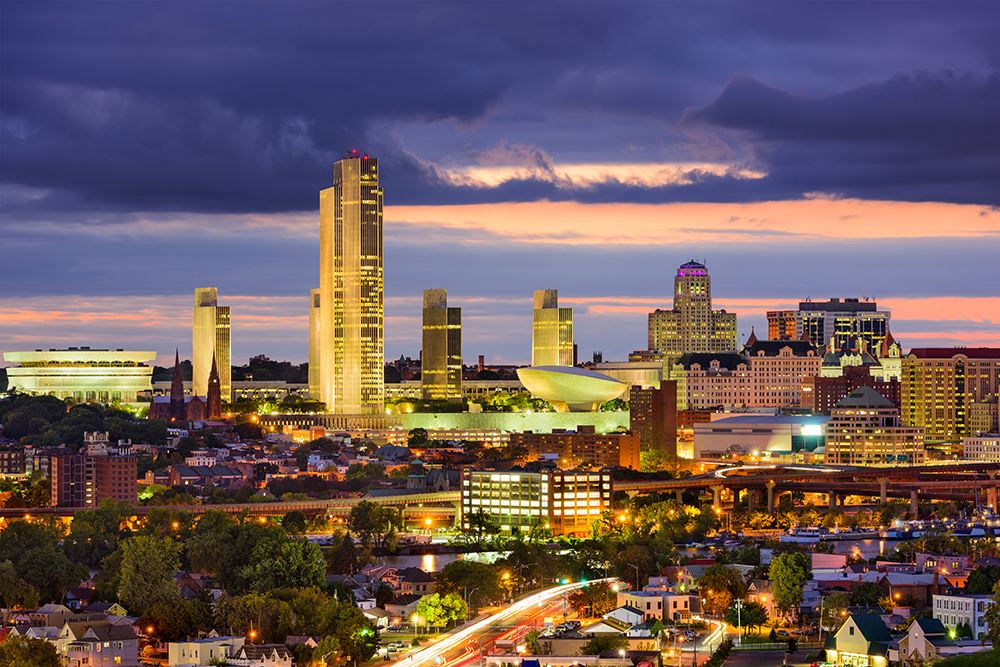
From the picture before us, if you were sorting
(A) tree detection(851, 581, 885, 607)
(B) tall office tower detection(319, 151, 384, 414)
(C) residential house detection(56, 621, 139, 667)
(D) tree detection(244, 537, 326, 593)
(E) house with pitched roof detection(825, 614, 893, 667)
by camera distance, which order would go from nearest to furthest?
1. (E) house with pitched roof detection(825, 614, 893, 667)
2. (C) residential house detection(56, 621, 139, 667)
3. (A) tree detection(851, 581, 885, 607)
4. (D) tree detection(244, 537, 326, 593)
5. (B) tall office tower detection(319, 151, 384, 414)

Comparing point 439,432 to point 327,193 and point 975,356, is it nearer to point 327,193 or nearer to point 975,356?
point 327,193

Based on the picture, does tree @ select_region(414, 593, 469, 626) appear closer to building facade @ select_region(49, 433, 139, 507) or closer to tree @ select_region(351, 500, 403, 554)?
tree @ select_region(351, 500, 403, 554)

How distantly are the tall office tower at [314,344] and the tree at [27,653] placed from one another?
5583 inches

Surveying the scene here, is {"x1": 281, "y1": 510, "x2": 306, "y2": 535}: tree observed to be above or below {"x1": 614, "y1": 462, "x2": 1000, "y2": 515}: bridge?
below

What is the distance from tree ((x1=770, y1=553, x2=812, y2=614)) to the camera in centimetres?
6175

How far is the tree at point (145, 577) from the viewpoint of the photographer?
64000 mm

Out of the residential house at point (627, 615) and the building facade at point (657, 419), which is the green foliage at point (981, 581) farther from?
the building facade at point (657, 419)

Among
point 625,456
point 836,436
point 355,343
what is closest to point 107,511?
point 625,456

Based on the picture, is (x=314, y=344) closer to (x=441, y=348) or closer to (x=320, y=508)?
(x=441, y=348)

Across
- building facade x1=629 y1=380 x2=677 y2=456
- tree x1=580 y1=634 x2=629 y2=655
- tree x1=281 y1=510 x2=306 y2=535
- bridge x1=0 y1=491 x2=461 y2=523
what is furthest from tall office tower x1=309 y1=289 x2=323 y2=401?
tree x1=580 y1=634 x2=629 y2=655

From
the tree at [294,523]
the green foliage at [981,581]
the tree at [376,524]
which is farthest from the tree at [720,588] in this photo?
the tree at [294,523]

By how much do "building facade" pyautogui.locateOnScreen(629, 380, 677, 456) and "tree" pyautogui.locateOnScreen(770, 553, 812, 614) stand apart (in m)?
82.6

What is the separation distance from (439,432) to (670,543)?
82875 millimetres

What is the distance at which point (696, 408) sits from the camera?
191 metres
